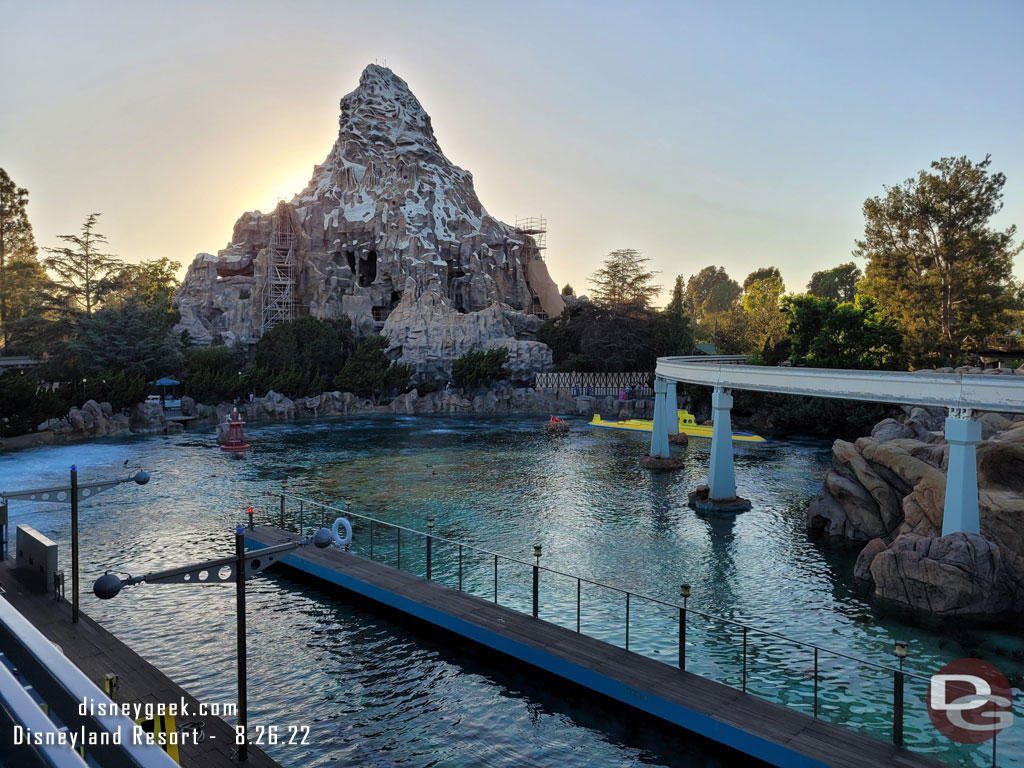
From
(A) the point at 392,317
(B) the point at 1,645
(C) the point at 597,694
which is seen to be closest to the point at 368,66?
(A) the point at 392,317

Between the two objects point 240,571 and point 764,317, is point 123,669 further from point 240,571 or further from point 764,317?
point 764,317

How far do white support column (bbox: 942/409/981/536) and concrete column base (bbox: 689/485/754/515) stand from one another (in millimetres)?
12500

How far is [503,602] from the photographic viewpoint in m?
20.8

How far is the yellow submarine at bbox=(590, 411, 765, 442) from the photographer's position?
55.3 meters

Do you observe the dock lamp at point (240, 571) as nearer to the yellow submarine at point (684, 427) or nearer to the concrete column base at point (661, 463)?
the concrete column base at point (661, 463)

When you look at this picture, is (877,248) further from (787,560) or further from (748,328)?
(787,560)

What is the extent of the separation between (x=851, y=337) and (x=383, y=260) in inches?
2395

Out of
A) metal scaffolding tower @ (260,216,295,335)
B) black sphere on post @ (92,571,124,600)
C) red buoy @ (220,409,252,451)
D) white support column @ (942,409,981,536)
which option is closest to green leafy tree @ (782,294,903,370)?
white support column @ (942,409,981,536)

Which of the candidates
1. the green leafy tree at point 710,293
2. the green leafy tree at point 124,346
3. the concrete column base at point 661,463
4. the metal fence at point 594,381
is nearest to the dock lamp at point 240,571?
the concrete column base at point 661,463

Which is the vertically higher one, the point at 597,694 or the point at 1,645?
the point at 1,645

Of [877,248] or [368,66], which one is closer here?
[877,248]

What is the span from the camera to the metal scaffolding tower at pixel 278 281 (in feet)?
308

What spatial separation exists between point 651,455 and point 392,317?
50.0 meters

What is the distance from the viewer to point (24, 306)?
241 ft
